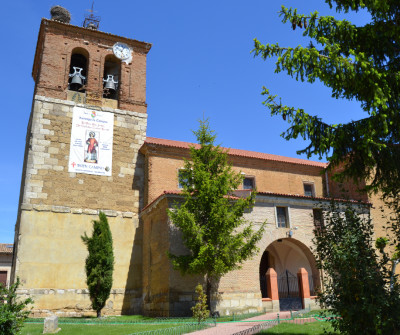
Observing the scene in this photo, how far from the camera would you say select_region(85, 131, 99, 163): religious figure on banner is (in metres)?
20.8

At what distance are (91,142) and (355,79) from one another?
15488 millimetres

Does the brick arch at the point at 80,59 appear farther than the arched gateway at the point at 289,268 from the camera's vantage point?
Yes

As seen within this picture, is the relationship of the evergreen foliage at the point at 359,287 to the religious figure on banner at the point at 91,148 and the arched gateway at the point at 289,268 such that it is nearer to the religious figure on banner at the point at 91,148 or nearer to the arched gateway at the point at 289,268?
the arched gateway at the point at 289,268

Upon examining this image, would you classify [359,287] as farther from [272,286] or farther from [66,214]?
[66,214]

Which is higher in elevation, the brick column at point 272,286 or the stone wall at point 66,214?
the stone wall at point 66,214

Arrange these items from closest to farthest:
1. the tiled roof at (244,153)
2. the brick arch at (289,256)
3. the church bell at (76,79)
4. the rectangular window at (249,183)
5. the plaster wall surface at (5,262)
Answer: the brick arch at (289,256), the church bell at (76,79), the tiled roof at (244,153), the rectangular window at (249,183), the plaster wall surface at (5,262)

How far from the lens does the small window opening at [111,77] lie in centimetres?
2302

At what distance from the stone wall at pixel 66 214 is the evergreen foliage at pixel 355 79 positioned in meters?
13.2

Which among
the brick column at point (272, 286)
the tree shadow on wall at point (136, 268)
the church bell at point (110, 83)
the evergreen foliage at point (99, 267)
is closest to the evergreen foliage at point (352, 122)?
the brick column at point (272, 286)

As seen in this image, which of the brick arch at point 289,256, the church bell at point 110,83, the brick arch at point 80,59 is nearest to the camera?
the brick arch at point 289,256

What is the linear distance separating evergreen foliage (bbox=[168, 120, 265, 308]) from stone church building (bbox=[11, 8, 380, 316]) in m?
1.01

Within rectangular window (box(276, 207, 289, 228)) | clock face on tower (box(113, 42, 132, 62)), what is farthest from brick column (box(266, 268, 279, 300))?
clock face on tower (box(113, 42, 132, 62))

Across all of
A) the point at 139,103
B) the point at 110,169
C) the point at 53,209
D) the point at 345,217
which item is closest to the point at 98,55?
the point at 139,103

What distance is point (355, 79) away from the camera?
880 cm
